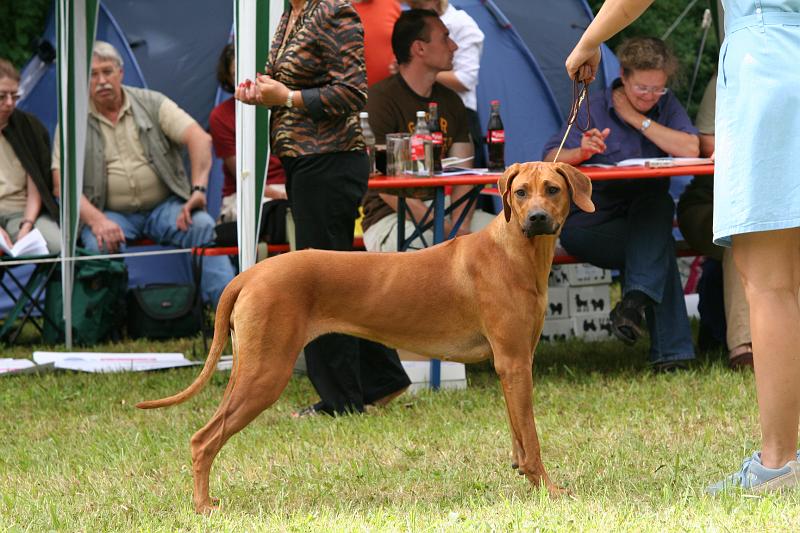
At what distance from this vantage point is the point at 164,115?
873 cm

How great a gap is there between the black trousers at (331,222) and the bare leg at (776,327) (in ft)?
6.82

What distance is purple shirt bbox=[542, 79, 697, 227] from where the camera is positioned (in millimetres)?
6418

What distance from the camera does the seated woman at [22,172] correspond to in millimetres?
8109

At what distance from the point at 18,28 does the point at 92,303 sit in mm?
3612

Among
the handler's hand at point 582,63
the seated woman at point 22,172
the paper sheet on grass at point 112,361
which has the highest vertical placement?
the handler's hand at point 582,63

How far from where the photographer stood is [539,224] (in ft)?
12.5

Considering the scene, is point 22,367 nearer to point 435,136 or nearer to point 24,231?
point 24,231

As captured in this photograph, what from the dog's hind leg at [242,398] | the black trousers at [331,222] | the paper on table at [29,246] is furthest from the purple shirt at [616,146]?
the paper on table at [29,246]

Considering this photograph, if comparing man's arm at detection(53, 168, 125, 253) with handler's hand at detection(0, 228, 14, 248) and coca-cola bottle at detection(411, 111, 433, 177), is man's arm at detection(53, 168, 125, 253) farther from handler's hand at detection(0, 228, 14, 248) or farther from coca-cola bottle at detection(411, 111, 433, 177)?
coca-cola bottle at detection(411, 111, 433, 177)

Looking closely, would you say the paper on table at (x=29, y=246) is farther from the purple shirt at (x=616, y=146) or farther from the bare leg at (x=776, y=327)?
the bare leg at (x=776, y=327)

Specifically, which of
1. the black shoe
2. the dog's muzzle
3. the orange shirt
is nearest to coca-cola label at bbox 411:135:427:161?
the orange shirt

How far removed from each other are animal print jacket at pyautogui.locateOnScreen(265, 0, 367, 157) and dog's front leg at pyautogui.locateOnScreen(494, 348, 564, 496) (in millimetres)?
1554

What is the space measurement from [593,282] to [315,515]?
440cm

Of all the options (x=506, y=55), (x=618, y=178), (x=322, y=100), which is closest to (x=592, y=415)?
(x=618, y=178)
